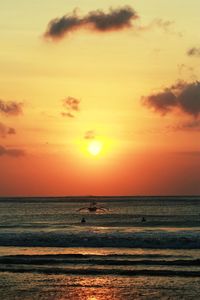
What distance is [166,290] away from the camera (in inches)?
1022

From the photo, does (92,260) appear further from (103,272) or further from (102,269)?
(103,272)

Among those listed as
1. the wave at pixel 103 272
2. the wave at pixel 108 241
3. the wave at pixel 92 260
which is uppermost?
the wave at pixel 108 241

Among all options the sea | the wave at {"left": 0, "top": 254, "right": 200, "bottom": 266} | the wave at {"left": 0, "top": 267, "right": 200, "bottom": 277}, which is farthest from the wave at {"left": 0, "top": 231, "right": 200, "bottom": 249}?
the wave at {"left": 0, "top": 267, "right": 200, "bottom": 277}

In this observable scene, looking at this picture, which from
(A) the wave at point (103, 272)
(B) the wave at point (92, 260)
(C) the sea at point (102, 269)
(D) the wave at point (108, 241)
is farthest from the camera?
(D) the wave at point (108, 241)

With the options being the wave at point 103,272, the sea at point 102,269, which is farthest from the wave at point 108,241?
the wave at point 103,272

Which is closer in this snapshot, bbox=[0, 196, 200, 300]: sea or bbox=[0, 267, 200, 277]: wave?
bbox=[0, 196, 200, 300]: sea

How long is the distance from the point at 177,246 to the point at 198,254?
6.02 meters

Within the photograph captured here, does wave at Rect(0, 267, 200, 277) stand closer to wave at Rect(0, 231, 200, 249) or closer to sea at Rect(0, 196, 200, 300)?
sea at Rect(0, 196, 200, 300)

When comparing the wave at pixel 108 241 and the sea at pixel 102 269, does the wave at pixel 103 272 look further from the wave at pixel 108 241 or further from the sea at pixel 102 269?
the wave at pixel 108 241

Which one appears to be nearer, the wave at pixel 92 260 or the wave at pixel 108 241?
the wave at pixel 92 260

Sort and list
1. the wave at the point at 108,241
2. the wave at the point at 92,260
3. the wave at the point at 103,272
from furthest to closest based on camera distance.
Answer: the wave at the point at 108,241 → the wave at the point at 92,260 → the wave at the point at 103,272

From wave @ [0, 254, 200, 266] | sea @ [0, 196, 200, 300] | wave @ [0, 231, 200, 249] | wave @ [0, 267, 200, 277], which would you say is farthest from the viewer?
wave @ [0, 231, 200, 249]

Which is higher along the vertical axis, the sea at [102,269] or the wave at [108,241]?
the wave at [108,241]

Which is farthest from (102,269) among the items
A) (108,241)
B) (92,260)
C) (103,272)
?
(108,241)
